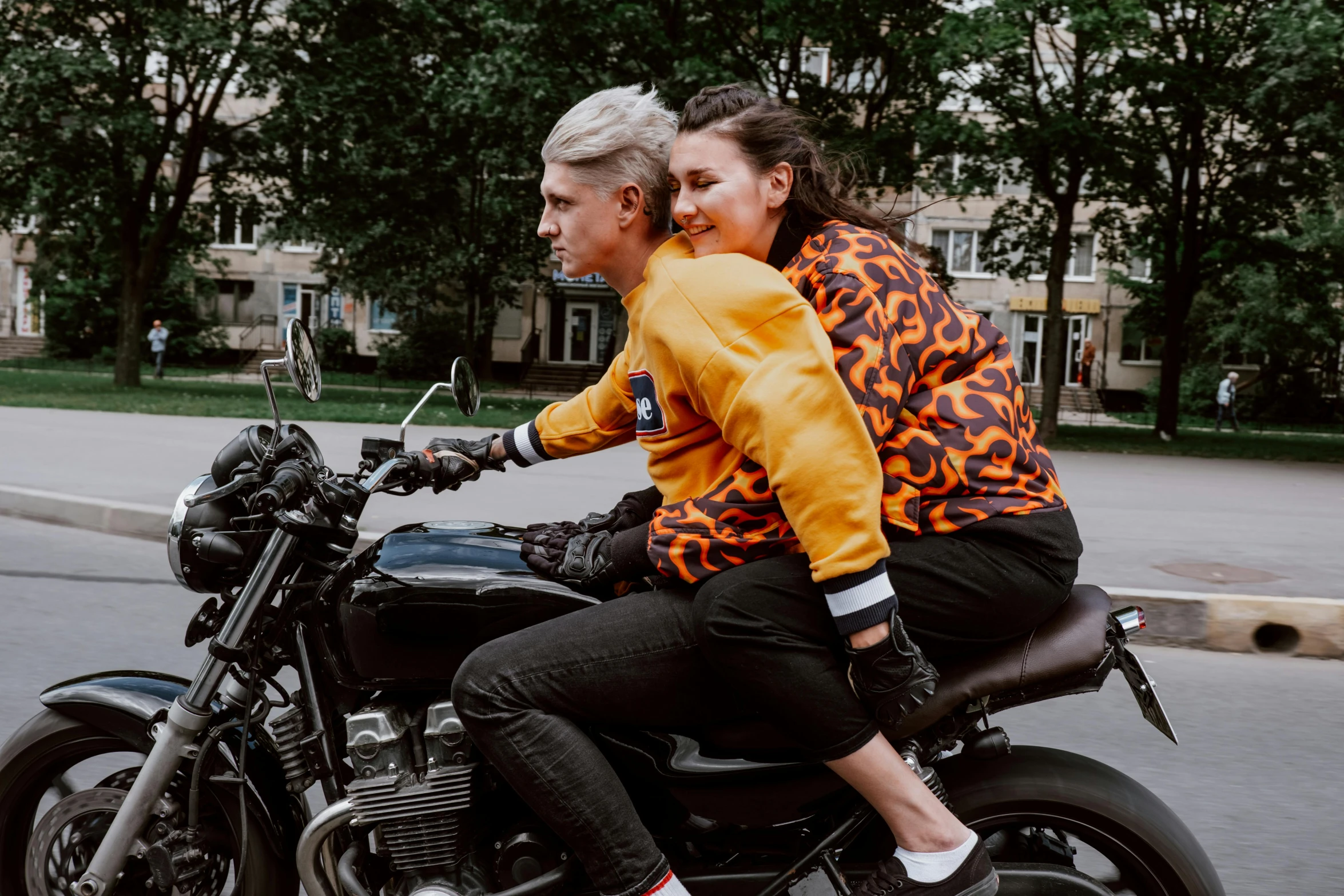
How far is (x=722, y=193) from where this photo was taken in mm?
2170

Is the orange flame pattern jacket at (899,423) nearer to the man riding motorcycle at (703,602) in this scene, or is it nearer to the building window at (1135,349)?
the man riding motorcycle at (703,602)

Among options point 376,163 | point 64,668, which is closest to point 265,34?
point 376,163

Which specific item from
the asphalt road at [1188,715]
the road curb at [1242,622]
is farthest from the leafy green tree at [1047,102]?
the asphalt road at [1188,715]

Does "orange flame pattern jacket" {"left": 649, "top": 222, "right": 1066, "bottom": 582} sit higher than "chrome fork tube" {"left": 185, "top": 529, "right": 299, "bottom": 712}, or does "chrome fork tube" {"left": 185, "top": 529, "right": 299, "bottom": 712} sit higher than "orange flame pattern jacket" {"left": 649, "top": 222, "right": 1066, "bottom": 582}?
"orange flame pattern jacket" {"left": 649, "top": 222, "right": 1066, "bottom": 582}

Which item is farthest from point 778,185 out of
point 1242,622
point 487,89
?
point 487,89

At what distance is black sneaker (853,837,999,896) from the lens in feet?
6.66

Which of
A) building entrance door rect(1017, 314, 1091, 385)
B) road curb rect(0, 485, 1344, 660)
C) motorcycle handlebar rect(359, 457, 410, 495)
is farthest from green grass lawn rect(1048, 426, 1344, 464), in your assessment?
motorcycle handlebar rect(359, 457, 410, 495)

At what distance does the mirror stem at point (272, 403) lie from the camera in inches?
85.3

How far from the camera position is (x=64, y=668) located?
4676mm

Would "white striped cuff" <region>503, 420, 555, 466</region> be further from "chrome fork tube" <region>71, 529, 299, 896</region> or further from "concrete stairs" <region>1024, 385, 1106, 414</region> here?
"concrete stairs" <region>1024, 385, 1106, 414</region>

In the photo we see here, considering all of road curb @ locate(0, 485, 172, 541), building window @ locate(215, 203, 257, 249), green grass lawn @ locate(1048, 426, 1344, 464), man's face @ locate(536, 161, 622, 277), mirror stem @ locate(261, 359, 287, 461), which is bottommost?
green grass lawn @ locate(1048, 426, 1344, 464)

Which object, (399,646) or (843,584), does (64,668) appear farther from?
(843,584)

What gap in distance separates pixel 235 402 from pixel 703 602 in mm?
21523

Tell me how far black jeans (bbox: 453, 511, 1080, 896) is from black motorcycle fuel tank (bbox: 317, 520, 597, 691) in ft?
0.26
